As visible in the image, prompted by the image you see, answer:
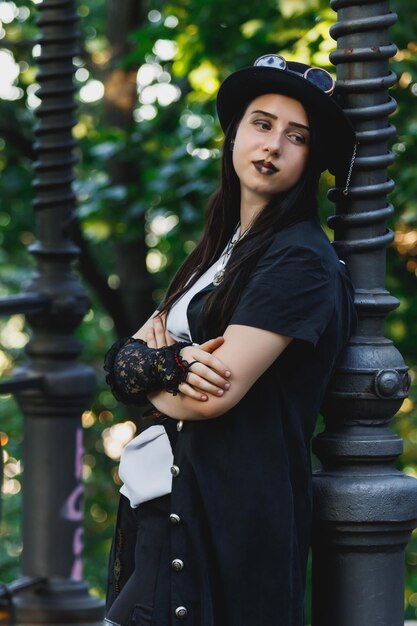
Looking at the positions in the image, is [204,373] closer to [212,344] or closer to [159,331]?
[212,344]

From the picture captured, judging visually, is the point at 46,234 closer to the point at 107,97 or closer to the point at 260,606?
the point at 260,606

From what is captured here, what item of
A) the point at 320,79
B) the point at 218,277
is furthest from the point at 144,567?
the point at 320,79

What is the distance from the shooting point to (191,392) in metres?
2.83

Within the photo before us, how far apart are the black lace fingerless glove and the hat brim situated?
58cm

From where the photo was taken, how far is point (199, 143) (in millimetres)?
8297

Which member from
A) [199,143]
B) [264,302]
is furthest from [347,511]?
[199,143]

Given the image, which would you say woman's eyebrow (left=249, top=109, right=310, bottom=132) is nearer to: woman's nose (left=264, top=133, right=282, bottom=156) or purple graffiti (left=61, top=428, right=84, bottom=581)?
woman's nose (left=264, top=133, right=282, bottom=156)

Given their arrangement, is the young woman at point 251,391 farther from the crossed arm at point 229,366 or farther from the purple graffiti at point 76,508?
the purple graffiti at point 76,508

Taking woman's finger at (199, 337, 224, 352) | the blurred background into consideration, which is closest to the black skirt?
woman's finger at (199, 337, 224, 352)

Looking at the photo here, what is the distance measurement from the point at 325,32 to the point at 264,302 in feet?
13.6

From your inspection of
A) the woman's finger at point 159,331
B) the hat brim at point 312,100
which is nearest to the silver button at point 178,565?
the woman's finger at point 159,331

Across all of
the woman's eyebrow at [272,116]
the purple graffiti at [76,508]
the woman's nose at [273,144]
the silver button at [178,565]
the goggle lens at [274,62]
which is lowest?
the purple graffiti at [76,508]

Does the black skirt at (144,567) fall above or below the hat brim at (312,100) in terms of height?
below

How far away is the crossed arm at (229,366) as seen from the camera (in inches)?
109
